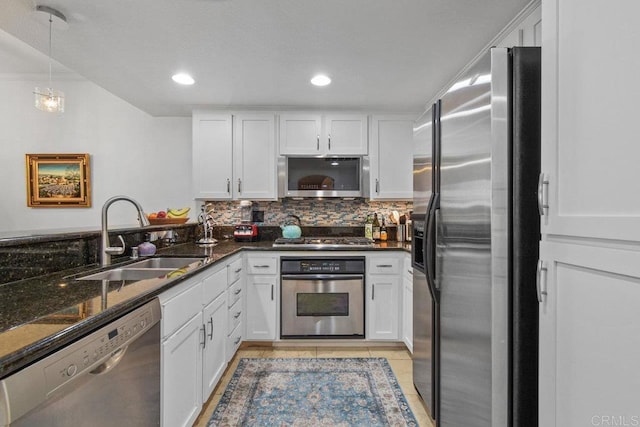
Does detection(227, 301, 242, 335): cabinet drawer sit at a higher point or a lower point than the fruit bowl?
lower

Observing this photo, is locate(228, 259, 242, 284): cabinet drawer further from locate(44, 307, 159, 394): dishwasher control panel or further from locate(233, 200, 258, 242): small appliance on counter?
locate(44, 307, 159, 394): dishwasher control panel

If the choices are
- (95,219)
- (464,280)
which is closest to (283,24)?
(464,280)

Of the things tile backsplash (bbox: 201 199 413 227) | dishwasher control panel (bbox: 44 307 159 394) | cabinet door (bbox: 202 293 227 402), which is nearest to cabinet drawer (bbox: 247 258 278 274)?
cabinet door (bbox: 202 293 227 402)

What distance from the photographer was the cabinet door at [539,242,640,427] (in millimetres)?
708

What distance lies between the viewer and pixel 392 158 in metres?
3.35

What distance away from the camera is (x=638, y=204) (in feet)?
2.23

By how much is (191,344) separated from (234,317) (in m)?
0.87

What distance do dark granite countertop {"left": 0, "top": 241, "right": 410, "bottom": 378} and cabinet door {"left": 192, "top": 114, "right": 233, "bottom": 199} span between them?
1723 millimetres

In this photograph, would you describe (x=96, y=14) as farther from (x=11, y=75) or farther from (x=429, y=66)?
(x=11, y=75)

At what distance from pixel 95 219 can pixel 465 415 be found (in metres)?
4.13

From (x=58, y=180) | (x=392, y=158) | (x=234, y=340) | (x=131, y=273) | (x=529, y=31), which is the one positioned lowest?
(x=234, y=340)

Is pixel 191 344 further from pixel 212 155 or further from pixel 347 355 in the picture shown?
pixel 212 155

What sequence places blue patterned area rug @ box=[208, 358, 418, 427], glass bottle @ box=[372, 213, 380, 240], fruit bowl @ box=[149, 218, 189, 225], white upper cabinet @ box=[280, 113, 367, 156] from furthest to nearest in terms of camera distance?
glass bottle @ box=[372, 213, 380, 240] → white upper cabinet @ box=[280, 113, 367, 156] → fruit bowl @ box=[149, 218, 189, 225] → blue patterned area rug @ box=[208, 358, 418, 427]

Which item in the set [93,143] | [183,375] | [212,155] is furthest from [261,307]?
[93,143]
